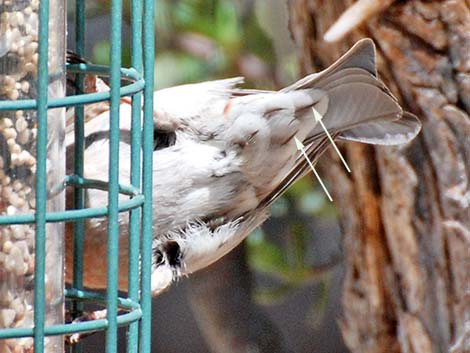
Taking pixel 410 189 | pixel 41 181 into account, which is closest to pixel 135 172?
pixel 41 181

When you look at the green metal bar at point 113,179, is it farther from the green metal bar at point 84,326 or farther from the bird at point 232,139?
the bird at point 232,139

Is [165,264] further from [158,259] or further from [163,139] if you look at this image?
[163,139]

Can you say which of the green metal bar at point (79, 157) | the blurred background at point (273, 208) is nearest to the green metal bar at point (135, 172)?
the green metal bar at point (79, 157)

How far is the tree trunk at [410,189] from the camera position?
3.32 metres

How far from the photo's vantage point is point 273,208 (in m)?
4.77

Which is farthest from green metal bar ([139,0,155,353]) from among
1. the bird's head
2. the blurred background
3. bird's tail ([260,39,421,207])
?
the blurred background

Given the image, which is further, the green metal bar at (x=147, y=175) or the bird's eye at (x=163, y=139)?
the bird's eye at (x=163, y=139)

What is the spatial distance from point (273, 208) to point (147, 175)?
2.47 m

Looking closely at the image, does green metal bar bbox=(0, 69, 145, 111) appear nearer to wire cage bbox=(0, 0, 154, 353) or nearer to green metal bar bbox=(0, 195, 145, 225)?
wire cage bbox=(0, 0, 154, 353)

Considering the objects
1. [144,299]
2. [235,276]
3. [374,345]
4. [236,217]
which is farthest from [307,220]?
[144,299]

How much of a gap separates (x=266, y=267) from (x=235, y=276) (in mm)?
365

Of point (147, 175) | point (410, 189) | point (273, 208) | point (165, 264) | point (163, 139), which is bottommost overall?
point (273, 208)

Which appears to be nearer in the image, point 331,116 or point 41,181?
point 41,181

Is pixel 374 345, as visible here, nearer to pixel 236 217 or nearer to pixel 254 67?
pixel 236 217
